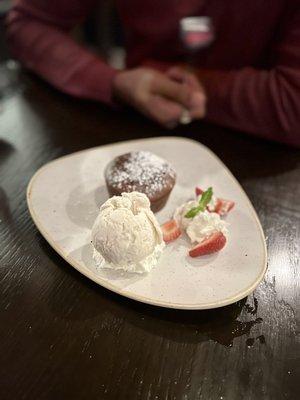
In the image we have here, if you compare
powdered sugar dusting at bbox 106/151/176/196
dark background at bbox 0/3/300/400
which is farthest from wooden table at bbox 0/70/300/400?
powdered sugar dusting at bbox 106/151/176/196

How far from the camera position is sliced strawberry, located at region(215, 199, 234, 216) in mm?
994

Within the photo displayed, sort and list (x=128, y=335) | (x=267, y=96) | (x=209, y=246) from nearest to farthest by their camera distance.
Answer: (x=128, y=335), (x=209, y=246), (x=267, y=96)

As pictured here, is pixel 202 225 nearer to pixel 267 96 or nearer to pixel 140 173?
pixel 140 173

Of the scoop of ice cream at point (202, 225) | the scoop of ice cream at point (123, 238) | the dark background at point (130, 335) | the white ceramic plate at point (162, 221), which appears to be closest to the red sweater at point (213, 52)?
the white ceramic plate at point (162, 221)

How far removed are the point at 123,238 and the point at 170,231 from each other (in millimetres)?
148

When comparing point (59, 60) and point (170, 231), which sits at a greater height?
point (59, 60)

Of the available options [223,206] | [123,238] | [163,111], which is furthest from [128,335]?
[163,111]

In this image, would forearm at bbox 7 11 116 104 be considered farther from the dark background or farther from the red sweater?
the dark background

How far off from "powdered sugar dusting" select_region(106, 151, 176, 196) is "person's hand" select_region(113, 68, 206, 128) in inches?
12.6

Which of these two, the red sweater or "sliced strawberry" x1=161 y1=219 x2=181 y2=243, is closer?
"sliced strawberry" x1=161 y1=219 x2=181 y2=243

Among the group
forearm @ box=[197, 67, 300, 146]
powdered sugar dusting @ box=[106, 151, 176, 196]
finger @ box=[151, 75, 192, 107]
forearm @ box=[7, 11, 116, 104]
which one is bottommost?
forearm @ box=[197, 67, 300, 146]

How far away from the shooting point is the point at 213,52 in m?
1.57

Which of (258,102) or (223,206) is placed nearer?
(223,206)

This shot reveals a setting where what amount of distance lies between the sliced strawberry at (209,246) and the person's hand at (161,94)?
568 millimetres
